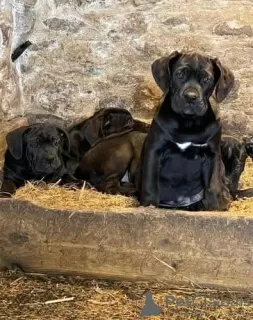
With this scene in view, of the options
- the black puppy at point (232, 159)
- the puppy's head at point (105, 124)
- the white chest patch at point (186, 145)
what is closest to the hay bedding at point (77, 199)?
the black puppy at point (232, 159)

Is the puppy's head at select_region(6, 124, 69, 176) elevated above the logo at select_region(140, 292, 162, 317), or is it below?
above

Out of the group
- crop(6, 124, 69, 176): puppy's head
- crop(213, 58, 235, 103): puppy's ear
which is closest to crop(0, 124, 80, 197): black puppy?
crop(6, 124, 69, 176): puppy's head

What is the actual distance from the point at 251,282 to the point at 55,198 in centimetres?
126

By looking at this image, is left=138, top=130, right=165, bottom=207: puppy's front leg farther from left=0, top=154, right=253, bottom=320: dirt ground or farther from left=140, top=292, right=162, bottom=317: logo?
left=140, top=292, right=162, bottom=317: logo

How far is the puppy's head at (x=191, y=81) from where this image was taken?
134 inches

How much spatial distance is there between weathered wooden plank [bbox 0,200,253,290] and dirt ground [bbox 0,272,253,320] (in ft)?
0.20

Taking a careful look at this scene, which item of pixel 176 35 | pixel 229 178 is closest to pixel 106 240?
pixel 229 178

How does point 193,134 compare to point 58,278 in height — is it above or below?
above

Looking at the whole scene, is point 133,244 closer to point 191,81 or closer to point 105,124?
point 191,81

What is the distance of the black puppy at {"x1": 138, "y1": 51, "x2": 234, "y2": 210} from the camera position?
344cm

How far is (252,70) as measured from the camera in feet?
16.5

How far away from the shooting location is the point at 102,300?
9.54ft

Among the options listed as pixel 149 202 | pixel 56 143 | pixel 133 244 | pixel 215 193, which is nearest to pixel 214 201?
pixel 215 193

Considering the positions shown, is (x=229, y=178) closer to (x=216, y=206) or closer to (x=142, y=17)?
(x=216, y=206)
